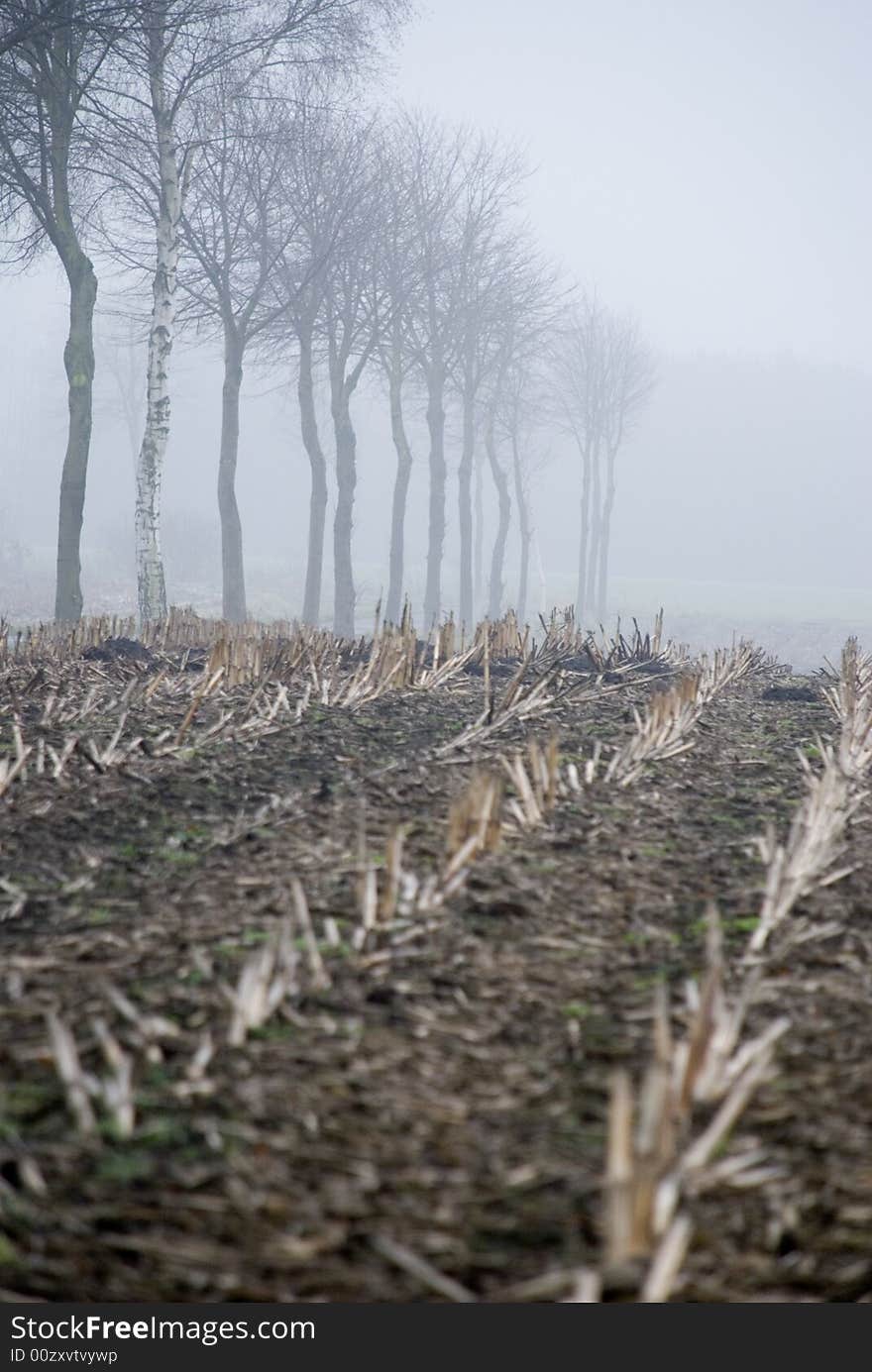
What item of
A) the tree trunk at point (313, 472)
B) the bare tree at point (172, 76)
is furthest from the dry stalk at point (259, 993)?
the tree trunk at point (313, 472)

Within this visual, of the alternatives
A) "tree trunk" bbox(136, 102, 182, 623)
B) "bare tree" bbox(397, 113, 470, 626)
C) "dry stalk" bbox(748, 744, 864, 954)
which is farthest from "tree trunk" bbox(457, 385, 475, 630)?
"dry stalk" bbox(748, 744, 864, 954)

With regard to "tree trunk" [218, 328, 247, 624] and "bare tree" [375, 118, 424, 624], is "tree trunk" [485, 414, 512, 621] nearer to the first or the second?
"bare tree" [375, 118, 424, 624]

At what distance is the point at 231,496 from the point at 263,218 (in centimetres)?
439

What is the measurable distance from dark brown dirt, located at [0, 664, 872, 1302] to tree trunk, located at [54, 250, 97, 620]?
372 inches

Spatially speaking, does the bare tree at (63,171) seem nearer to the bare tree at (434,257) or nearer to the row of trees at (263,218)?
the row of trees at (263,218)

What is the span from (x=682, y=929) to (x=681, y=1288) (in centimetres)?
115

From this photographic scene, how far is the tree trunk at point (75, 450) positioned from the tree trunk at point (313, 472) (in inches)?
281

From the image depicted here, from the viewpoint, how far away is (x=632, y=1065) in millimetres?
1692

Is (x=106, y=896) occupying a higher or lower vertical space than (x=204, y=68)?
lower

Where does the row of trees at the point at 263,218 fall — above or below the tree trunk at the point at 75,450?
above

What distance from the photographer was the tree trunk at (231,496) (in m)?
17.6

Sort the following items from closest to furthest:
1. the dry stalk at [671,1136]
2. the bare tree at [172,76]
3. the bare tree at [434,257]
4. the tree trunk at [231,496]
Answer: the dry stalk at [671,1136] → the bare tree at [172,76] → the tree trunk at [231,496] → the bare tree at [434,257]

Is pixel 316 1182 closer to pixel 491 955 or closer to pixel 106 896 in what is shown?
pixel 491 955

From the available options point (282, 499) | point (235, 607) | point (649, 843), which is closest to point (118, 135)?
point (235, 607)
